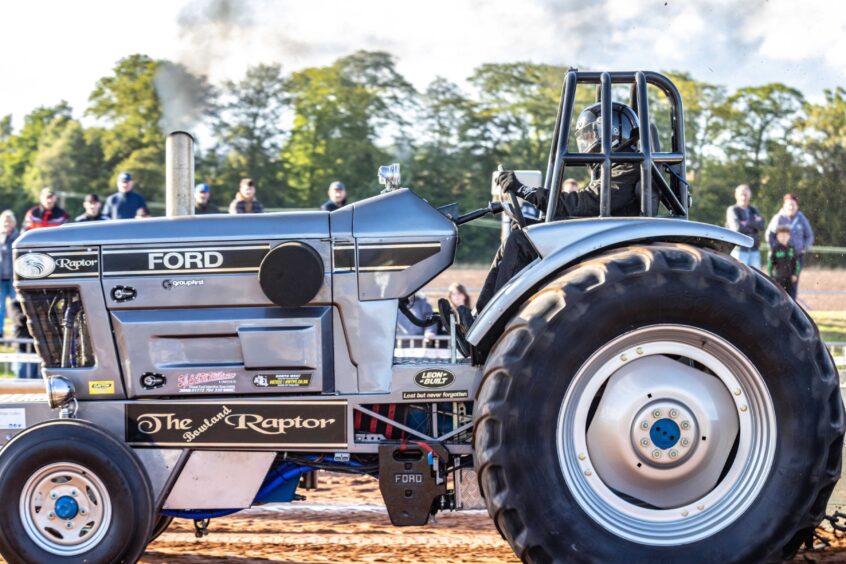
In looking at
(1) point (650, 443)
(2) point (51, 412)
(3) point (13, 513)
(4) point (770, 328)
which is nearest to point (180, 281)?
(2) point (51, 412)

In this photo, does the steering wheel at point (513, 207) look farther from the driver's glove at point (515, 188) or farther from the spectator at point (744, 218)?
the spectator at point (744, 218)

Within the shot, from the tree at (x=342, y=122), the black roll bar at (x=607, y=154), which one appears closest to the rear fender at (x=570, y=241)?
the black roll bar at (x=607, y=154)

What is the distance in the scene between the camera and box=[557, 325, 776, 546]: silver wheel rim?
15.1ft

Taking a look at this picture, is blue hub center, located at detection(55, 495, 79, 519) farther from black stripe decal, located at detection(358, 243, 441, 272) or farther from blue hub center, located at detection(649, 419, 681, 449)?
blue hub center, located at detection(649, 419, 681, 449)

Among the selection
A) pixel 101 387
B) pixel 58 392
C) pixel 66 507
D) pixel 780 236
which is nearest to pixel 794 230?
pixel 780 236

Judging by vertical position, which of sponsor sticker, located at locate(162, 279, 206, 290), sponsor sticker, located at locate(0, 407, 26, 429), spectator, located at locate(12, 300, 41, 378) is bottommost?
spectator, located at locate(12, 300, 41, 378)

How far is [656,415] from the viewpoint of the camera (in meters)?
4.69

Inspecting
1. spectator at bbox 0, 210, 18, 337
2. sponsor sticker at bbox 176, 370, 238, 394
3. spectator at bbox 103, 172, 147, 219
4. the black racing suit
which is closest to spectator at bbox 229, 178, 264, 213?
spectator at bbox 103, 172, 147, 219

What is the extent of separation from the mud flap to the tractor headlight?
1465 mm

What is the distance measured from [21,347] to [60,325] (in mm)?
6725

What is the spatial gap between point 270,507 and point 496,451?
2927mm

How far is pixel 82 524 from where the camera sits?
4.95 m

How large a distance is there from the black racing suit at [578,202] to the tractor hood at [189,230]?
2.65ft

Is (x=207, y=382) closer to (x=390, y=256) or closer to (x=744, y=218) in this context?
(x=390, y=256)
